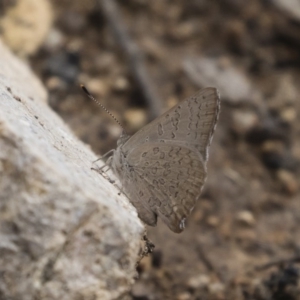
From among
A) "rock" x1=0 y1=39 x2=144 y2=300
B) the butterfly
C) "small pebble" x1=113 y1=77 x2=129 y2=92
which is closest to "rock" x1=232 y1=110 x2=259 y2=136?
"small pebble" x1=113 y1=77 x2=129 y2=92

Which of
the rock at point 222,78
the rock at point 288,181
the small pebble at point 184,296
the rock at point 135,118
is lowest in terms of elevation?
the rock at point 288,181

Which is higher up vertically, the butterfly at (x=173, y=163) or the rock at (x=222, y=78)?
the butterfly at (x=173, y=163)

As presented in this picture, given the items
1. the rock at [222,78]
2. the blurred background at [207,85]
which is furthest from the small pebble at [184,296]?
the rock at [222,78]

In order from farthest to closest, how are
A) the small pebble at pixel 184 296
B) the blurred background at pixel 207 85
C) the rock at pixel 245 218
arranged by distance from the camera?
the rock at pixel 245 218
the blurred background at pixel 207 85
the small pebble at pixel 184 296

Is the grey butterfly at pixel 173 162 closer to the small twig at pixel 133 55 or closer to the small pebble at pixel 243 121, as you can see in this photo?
the small twig at pixel 133 55

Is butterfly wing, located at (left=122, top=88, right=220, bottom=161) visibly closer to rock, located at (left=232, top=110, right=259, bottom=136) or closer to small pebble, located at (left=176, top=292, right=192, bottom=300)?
small pebble, located at (left=176, top=292, right=192, bottom=300)

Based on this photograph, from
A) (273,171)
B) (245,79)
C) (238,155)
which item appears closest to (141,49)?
(245,79)

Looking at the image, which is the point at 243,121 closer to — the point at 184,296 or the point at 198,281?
the point at 198,281

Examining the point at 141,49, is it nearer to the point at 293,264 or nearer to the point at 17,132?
the point at 293,264
